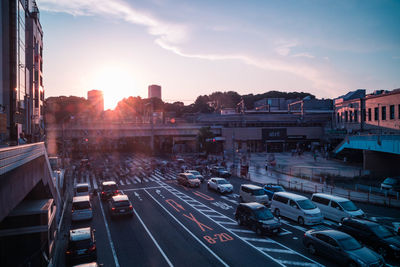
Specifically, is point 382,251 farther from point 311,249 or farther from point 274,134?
point 274,134

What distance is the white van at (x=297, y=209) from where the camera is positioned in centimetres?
1619

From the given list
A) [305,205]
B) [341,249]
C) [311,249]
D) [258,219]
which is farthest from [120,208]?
[341,249]

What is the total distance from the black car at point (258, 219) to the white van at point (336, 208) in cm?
434

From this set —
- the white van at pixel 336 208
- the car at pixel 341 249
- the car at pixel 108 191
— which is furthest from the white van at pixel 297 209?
the car at pixel 108 191

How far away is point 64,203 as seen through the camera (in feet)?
72.7

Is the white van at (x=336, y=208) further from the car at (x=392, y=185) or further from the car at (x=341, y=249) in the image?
the car at (x=392, y=185)

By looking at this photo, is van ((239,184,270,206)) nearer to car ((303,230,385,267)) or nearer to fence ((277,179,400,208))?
fence ((277,179,400,208))

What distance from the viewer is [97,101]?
98.6 metres

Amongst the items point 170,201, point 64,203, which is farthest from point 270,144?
point 64,203

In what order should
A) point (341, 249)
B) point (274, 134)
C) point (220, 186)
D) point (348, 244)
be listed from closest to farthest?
point (341, 249) < point (348, 244) < point (220, 186) < point (274, 134)

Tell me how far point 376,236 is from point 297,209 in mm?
5000

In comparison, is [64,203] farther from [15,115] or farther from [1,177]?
[1,177]

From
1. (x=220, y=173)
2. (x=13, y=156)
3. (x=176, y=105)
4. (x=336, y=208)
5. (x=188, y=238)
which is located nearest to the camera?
(x=13, y=156)

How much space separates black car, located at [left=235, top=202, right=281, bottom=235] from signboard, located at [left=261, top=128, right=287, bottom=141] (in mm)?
64651
